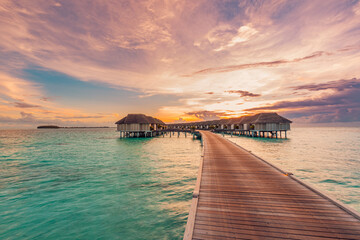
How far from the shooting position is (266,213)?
4812mm

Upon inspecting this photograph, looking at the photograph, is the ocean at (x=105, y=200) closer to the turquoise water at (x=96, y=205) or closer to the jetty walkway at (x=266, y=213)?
the turquoise water at (x=96, y=205)

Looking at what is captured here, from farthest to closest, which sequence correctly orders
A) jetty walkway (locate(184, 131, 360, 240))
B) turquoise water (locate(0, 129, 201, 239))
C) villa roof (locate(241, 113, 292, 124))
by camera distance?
villa roof (locate(241, 113, 292, 124)) → turquoise water (locate(0, 129, 201, 239)) → jetty walkway (locate(184, 131, 360, 240))

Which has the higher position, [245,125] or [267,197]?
[245,125]

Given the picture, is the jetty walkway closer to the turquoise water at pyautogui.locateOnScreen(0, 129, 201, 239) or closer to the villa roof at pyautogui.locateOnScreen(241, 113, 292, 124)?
the turquoise water at pyautogui.locateOnScreen(0, 129, 201, 239)

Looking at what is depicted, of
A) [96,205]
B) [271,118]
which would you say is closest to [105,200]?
[96,205]

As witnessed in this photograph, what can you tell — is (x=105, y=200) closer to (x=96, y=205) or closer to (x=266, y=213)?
(x=96, y=205)

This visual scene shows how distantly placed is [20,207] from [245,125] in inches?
2345

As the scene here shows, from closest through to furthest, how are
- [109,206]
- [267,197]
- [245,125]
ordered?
1. [267,197]
2. [109,206]
3. [245,125]

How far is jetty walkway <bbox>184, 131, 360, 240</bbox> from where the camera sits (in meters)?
3.96

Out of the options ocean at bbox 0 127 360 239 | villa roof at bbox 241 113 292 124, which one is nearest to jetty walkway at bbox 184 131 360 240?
ocean at bbox 0 127 360 239

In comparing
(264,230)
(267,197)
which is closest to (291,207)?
(267,197)

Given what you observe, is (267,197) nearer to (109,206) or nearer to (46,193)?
(109,206)

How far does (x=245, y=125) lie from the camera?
58.7 metres

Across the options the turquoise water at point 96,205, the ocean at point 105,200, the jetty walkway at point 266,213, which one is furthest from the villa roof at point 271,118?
the jetty walkway at point 266,213
